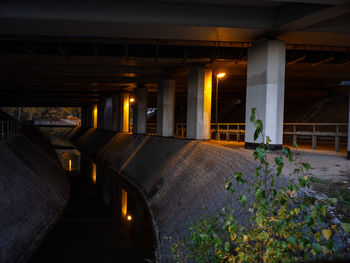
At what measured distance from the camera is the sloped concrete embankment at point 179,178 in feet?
34.3

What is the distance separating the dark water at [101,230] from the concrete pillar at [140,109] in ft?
32.6

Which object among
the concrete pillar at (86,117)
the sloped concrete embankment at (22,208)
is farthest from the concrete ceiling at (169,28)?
the concrete pillar at (86,117)

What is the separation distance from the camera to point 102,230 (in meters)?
13.4

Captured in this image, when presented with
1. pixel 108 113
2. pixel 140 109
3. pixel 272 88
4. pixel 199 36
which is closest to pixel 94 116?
pixel 108 113

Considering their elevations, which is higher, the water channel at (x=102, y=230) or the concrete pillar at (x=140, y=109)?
the concrete pillar at (x=140, y=109)

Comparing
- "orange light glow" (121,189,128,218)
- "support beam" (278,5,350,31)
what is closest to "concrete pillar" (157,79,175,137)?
"orange light glow" (121,189,128,218)

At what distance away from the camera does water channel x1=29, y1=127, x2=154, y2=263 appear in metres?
10.7

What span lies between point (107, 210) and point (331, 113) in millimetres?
31129

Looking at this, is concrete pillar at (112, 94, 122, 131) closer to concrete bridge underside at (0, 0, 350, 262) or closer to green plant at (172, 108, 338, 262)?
concrete bridge underside at (0, 0, 350, 262)

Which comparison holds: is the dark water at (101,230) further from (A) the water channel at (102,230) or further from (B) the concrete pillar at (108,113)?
(B) the concrete pillar at (108,113)

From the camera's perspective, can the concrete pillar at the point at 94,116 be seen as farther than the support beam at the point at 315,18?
Yes

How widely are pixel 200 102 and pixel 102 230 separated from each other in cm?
1046

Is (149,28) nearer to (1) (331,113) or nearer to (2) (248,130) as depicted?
(2) (248,130)

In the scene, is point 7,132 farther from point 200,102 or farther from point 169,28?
point 169,28
